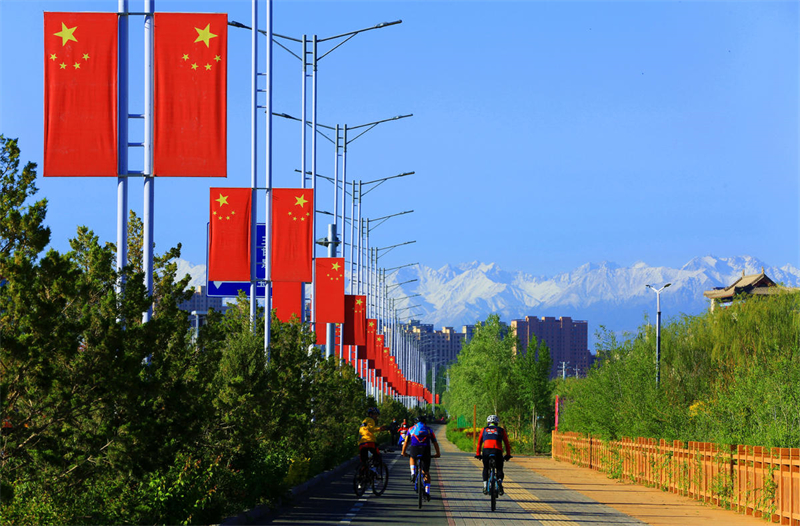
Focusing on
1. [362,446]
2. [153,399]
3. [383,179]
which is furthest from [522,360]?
[153,399]

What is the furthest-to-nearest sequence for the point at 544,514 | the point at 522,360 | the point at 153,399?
the point at 522,360 < the point at 544,514 < the point at 153,399

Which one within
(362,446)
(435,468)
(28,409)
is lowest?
(435,468)

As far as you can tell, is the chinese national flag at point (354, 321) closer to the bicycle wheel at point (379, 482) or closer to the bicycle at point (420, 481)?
the bicycle wheel at point (379, 482)

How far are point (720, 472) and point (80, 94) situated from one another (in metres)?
16.0

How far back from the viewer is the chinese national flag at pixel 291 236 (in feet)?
93.0

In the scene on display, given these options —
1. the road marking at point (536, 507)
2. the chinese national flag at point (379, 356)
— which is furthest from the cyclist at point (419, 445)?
the chinese national flag at point (379, 356)

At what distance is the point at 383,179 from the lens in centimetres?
6378

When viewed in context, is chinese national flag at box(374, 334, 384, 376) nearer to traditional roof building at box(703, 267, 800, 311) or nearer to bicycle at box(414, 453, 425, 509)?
bicycle at box(414, 453, 425, 509)

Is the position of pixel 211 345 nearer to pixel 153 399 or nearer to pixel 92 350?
pixel 153 399

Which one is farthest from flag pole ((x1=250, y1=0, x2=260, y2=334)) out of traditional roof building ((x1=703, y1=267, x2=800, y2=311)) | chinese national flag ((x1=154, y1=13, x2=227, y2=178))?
traditional roof building ((x1=703, y1=267, x2=800, y2=311))

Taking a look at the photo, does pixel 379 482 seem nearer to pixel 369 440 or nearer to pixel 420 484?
pixel 369 440

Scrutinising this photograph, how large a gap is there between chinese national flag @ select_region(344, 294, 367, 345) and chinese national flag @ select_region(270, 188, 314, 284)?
42.3ft

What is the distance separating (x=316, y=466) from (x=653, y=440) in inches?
403

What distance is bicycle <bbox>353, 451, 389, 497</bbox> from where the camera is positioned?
2576cm
